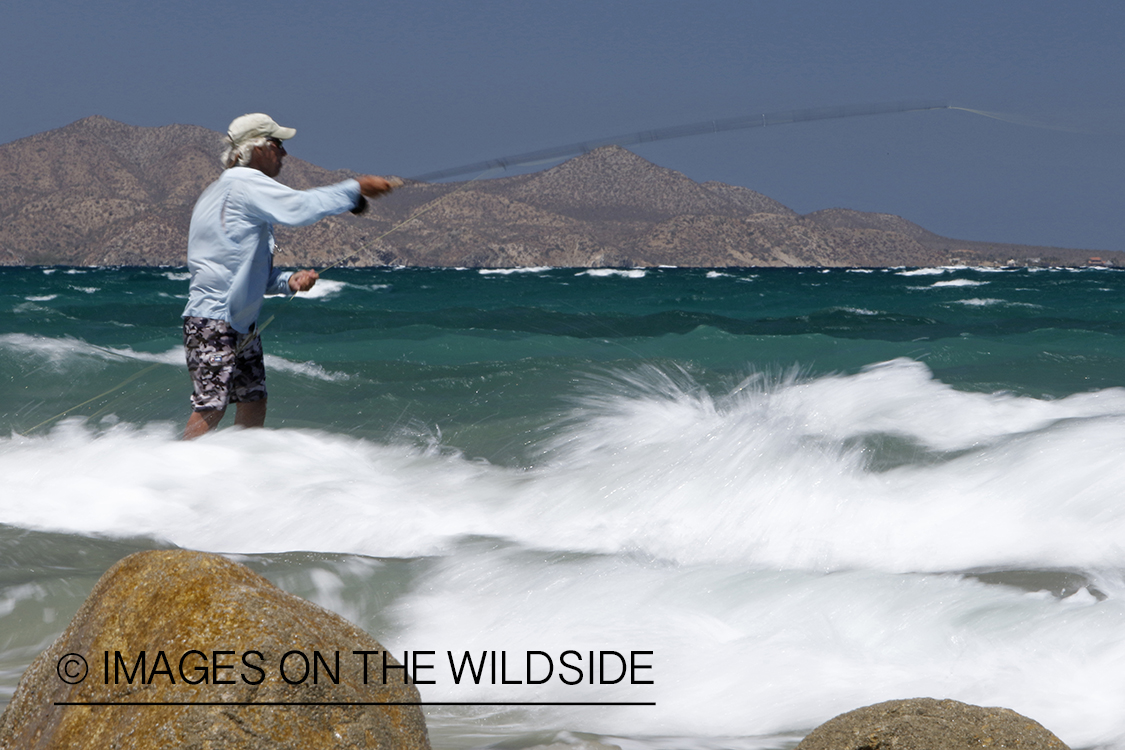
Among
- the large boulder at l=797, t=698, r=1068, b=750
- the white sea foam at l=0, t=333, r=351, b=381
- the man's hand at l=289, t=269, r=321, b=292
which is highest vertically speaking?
the white sea foam at l=0, t=333, r=351, b=381

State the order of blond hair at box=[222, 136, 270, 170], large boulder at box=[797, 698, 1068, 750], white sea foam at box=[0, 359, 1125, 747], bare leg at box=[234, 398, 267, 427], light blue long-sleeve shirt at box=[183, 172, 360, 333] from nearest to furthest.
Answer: large boulder at box=[797, 698, 1068, 750] → white sea foam at box=[0, 359, 1125, 747] → light blue long-sleeve shirt at box=[183, 172, 360, 333] → blond hair at box=[222, 136, 270, 170] → bare leg at box=[234, 398, 267, 427]

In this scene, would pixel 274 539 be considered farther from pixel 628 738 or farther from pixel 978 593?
pixel 978 593

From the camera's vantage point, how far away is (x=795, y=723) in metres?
3.08

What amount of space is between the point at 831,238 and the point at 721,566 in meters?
166

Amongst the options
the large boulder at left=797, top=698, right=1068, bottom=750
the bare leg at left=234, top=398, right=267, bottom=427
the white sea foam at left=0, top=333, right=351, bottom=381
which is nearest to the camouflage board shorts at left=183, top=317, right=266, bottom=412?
the bare leg at left=234, top=398, right=267, bottom=427

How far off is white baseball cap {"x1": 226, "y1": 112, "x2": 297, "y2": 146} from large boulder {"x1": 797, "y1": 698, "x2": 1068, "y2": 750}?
3139mm

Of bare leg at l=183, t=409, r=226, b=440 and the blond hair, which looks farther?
bare leg at l=183, t=409, r=226, b=440

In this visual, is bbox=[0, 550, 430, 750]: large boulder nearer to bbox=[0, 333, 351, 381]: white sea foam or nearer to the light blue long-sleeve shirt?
the light blue long-sleeve shirt

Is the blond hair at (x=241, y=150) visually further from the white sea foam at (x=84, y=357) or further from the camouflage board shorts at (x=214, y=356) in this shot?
the white sea foam at (x=84, y=357)

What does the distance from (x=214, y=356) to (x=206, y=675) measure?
2473 millimetres

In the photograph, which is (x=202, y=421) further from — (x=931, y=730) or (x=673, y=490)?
(x=931, y=730)

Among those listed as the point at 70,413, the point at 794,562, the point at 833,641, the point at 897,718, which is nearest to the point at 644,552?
the point at 794,562

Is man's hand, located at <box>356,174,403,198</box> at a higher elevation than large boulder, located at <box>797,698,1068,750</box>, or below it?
higher

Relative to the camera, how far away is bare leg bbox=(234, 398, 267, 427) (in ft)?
15.5
